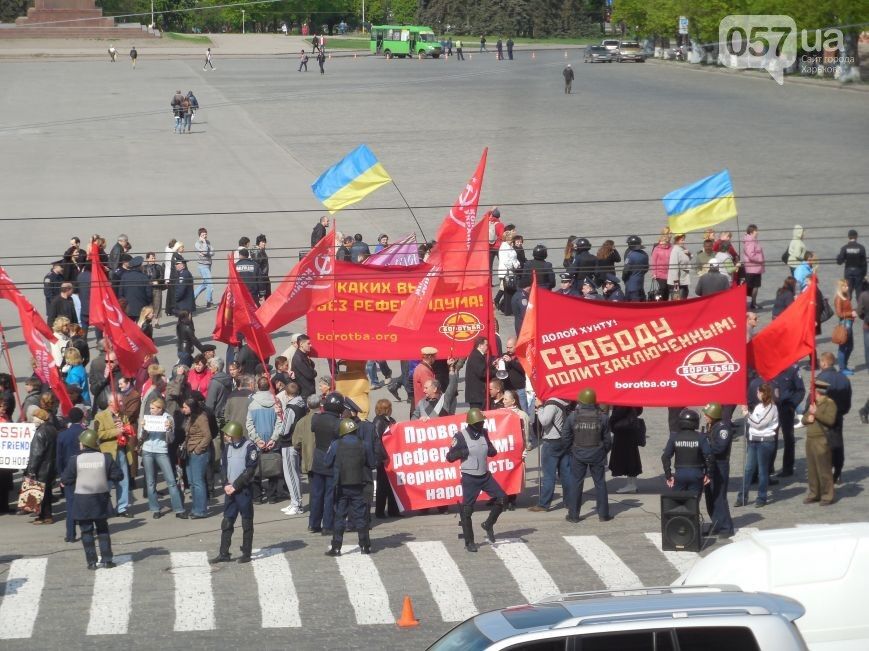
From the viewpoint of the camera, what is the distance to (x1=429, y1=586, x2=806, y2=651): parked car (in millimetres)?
7975

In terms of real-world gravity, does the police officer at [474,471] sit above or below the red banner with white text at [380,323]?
below

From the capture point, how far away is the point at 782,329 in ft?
55.3

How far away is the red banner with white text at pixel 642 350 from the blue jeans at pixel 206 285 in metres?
12.1

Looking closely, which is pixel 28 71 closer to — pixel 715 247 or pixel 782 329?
pixel 715 247

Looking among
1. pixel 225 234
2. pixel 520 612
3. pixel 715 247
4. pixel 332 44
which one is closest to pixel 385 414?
pixel 520 612

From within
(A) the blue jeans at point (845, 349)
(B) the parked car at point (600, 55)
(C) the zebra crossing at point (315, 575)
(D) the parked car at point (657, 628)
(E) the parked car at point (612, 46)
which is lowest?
(C) the zebra crossing at point (315, 575)

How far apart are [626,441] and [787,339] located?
7.68 ft

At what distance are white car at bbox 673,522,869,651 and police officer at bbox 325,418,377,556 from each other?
5.63 metres

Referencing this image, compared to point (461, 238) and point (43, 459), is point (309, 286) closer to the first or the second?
point (461, 238)

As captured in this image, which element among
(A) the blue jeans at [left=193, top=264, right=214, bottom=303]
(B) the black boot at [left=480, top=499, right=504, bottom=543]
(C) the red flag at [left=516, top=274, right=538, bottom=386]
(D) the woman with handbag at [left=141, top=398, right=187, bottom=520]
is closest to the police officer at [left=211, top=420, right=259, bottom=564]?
(D) the woman with handbag at [left=141, top=398, right=187, bottom=520]

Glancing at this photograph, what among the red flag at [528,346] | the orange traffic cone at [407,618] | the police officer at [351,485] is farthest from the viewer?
the red flag at [528,346]

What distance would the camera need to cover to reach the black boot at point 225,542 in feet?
48.2

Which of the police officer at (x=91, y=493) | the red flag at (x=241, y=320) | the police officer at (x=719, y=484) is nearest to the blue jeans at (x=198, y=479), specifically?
the police officer at (x=91, y=493)

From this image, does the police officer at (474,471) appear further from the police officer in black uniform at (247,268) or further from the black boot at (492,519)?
the police officer in black uniform at (247,268)
